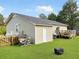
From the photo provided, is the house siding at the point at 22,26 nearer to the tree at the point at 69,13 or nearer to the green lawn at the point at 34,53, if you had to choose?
the green lawn at the point at 34,53

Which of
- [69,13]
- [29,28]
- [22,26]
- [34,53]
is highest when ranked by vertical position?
[69,13]

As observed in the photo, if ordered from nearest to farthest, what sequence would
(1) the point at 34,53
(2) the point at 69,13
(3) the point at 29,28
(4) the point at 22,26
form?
(1) the point at 34,53
(3) the point at 29,28
(4) the point at 22,26
(2) the point at 69,13

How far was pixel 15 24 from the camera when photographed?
873 inches

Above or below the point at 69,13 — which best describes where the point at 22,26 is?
below

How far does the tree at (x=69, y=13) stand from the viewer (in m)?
44.5

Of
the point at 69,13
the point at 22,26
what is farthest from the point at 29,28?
the point at 69,13

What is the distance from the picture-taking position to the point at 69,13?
45.2 m

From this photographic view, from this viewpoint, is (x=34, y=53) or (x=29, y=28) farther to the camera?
(x=29, y=28)

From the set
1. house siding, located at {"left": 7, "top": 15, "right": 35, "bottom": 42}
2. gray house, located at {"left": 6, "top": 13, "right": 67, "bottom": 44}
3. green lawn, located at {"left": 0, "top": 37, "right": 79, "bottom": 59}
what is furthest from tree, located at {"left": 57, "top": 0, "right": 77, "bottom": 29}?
green lawn, located at {"left": 0, "top": 37, "right": 79, "bottom": 59}

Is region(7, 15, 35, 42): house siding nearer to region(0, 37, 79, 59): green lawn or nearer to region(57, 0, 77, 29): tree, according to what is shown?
region(0, 37, 79, 59): green lawn

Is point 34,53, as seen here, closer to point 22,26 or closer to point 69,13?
point 22,26

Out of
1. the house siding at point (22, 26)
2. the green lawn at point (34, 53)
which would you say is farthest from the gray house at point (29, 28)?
the green lawn at point (34, 53)

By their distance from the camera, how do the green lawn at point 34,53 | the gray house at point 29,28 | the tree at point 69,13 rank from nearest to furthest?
the green lawn at point 34,53, the gray house at point 29,28, the tree at point 69,13

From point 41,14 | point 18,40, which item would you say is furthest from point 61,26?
point 41,14
